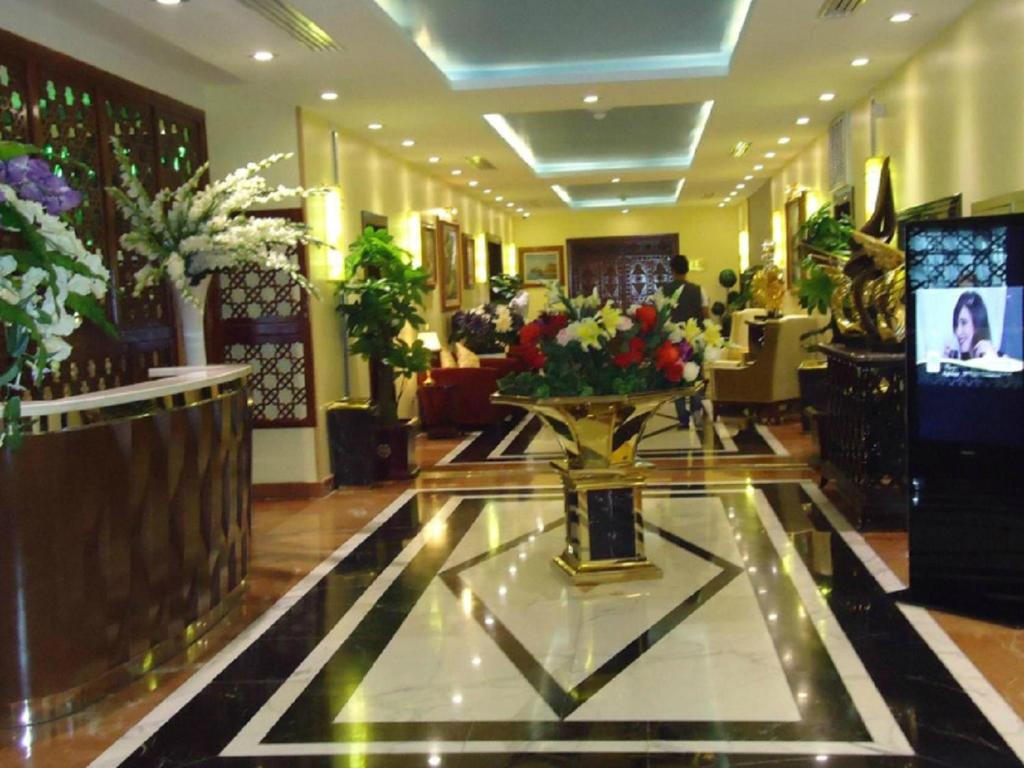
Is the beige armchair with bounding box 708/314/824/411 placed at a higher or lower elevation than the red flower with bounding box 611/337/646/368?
lower

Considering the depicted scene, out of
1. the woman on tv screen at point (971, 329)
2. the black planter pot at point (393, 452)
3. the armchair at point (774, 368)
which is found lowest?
the black planter pot at point (393, 452)

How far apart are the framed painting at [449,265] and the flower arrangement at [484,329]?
342 millimetres

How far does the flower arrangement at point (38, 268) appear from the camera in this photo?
2.84 m

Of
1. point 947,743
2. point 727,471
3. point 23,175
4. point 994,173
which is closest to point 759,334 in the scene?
point 727,471

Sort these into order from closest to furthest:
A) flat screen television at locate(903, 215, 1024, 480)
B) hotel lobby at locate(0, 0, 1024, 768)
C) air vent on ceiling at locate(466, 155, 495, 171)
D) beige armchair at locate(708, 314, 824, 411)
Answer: hotel lobby at locate(0, 0, 1024, 768)
flat screen television at locate(903, 215, 1024, 480)
beige armchair at locate(708, 314, 824, 411)
air vent on ceiling at locate(466, 155, 495, 171)

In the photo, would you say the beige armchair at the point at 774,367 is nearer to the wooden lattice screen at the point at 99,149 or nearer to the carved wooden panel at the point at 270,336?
the carved wooden panel at the point at 270,336

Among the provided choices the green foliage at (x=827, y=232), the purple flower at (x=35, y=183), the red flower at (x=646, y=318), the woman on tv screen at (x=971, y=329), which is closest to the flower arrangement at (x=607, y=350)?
the red flower at (x=646, y=318)

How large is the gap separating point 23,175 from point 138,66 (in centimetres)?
379

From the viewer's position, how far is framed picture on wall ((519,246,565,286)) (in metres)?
20.0

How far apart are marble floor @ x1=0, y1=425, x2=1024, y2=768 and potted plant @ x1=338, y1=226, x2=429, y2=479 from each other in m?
2.09

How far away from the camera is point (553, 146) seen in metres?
11.8

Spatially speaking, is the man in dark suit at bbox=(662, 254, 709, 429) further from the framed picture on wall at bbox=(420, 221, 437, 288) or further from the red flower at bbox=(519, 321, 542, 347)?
the red flower at bbox=(519, 321, 542, 347)

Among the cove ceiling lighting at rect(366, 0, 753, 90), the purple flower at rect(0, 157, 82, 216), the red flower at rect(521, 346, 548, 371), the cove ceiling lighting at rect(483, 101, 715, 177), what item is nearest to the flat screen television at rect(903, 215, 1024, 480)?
the red flower at rect(521, 346, 548, 371)

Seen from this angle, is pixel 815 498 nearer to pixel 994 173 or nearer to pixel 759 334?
pixel 994 173
